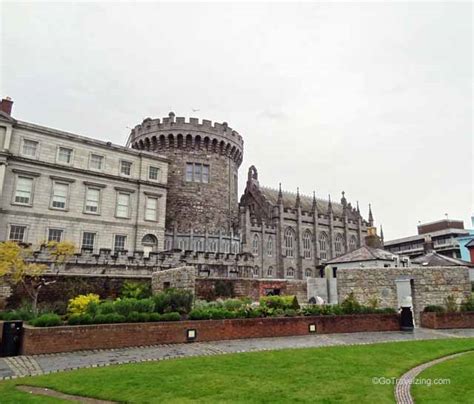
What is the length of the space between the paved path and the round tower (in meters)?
24.4

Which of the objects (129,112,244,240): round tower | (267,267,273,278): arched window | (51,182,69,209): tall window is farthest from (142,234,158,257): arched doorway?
(267,267,273,278): arched window

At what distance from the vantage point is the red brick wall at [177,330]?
39.0ft

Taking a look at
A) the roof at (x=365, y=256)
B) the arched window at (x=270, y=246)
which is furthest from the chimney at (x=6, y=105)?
the arched window at (x=270, y=246)

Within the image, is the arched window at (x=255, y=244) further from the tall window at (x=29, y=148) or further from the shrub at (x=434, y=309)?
the shrub at (x=434, y=309)

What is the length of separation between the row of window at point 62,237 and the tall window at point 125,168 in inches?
237

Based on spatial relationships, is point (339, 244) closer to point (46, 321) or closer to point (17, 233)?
point (17, 233)

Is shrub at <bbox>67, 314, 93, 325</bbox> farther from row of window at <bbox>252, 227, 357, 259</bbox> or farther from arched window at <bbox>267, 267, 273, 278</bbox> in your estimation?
arched window at <bbox>267, 267, 273, 278</bbox>

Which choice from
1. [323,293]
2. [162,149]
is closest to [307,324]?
[323,293]

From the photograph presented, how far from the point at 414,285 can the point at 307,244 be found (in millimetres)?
43234

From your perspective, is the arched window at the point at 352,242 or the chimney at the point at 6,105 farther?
the arched window at the point at 352,242

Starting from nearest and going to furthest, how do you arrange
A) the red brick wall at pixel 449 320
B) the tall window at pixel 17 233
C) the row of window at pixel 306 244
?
the red brick wall at pixel 449 320 → the tall window at pixel 17 233 → the row of window at pixel 306 244

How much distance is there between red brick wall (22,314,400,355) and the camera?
1188 centimetres

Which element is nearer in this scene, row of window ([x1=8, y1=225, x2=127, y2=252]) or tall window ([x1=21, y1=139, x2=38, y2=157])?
row of window ([x1=8, y1=225, x2=127, y2=252])

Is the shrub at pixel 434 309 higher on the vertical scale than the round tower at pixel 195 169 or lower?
lower
